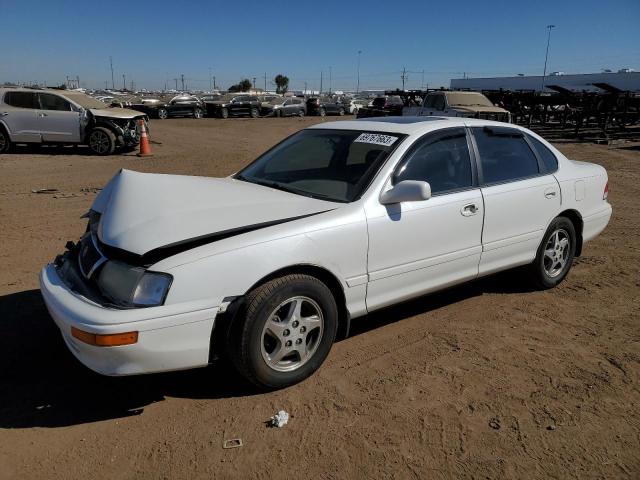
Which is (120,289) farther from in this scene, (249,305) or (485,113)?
(485,113)

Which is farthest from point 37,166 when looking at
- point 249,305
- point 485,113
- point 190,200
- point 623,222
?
point 485,113

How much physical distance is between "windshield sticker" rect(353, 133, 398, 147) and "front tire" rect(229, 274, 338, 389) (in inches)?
48.6

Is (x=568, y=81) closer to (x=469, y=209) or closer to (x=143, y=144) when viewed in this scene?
(x=143, y=144)

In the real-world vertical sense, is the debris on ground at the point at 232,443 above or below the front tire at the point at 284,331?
below

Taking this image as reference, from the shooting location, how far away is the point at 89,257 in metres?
3.13

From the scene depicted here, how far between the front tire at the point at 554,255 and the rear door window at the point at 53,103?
12796 millimetres

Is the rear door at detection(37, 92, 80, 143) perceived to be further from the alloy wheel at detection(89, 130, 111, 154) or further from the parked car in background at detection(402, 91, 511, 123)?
the parked car in background at detection(402, 91, 511, 123)

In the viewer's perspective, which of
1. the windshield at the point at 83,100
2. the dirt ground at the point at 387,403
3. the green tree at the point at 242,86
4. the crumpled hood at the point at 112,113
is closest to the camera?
the dirt ground at the point at 387,403

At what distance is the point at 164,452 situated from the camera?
2.65m

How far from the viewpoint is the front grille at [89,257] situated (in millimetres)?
2964

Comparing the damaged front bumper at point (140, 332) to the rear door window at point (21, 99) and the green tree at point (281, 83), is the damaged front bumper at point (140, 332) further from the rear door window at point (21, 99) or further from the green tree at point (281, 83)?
the green tree at point (281, 83)

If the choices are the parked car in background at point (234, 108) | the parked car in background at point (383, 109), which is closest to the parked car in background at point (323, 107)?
the parked car in background at point (234, 108)

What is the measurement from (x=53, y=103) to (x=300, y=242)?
13001 mm

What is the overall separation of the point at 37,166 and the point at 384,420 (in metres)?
11.4
